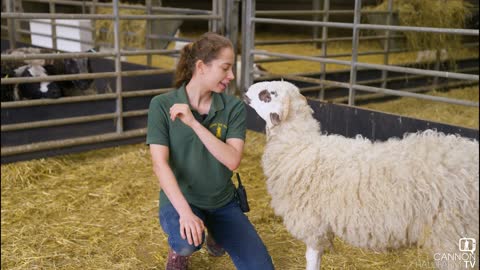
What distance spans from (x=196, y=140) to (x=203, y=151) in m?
0.06

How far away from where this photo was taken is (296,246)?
3172 millimetres

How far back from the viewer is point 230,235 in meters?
2.48

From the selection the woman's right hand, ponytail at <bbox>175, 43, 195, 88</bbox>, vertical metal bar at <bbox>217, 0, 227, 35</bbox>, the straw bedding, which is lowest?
the straw bedding

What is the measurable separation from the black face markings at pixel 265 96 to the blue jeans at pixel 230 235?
0.54 meters

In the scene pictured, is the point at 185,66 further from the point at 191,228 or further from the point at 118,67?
the point at 118,67

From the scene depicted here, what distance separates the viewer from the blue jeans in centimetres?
239

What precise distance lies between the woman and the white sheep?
0.80ft

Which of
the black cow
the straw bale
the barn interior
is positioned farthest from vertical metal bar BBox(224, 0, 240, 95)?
the straw bale

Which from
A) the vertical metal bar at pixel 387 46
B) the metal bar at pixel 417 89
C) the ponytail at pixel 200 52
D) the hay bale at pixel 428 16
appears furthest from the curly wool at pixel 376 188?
the hay bale at pixel 428 16

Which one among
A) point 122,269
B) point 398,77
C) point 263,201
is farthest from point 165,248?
point 398,77

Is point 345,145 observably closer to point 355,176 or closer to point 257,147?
point 355,176

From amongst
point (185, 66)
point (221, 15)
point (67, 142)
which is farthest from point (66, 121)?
point (185, 66)

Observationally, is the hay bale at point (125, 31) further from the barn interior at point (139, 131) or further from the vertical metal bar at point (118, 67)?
the vertical metal bar at point (118, 67)

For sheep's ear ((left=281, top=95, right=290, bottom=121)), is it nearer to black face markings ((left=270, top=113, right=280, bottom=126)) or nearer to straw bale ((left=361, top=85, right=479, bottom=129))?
black face markings ((left=270, top=113, right=280, bottom=126))
